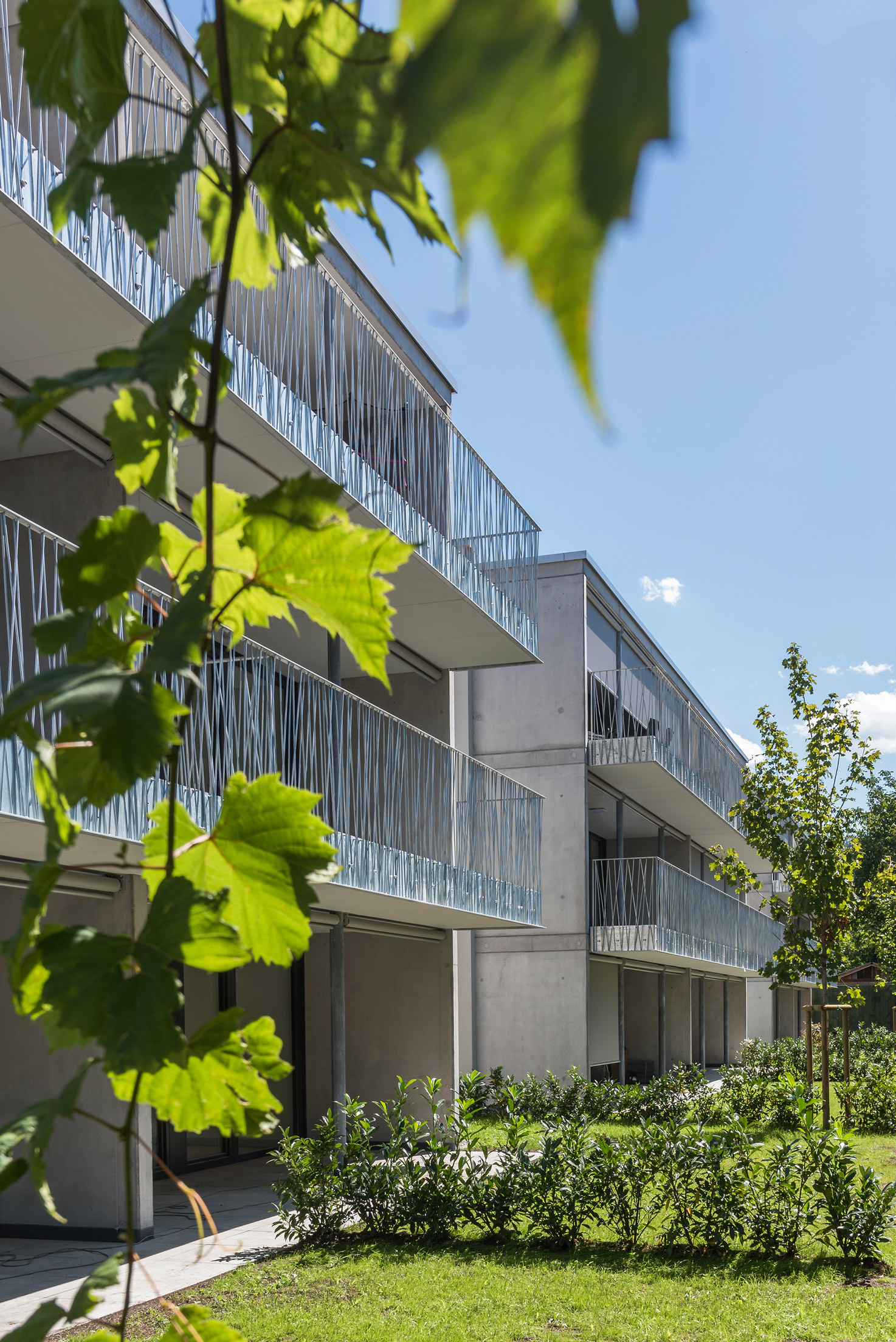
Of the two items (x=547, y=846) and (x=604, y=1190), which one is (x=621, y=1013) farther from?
(x=604, y=1190)

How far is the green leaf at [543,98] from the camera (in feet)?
1.07

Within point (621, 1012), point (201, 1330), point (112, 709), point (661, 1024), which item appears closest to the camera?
point (112, 709)

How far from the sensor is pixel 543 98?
34cm

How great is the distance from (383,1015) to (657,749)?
23.5 feet

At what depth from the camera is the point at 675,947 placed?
2019cm

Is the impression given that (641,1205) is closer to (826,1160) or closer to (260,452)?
(826,1160)

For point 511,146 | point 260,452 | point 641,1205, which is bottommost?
point 641,1205

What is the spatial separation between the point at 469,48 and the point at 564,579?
19850 millimetres

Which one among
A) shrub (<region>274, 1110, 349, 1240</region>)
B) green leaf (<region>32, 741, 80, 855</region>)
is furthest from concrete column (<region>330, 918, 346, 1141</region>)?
green leaf (<region>32, 741, 80, 855</region>)

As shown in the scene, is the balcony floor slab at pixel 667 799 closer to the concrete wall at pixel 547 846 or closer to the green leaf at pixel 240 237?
the concrete wall at pixel 547 846

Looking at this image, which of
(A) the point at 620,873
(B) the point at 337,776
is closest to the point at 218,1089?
(B) the point at 337,776

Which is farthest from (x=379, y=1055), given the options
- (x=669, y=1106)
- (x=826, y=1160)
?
(x=826, y=1160)

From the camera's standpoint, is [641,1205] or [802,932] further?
[802,932]

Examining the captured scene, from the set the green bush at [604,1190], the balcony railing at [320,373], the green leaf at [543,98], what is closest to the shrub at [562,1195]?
the green bush at [604,1190]
